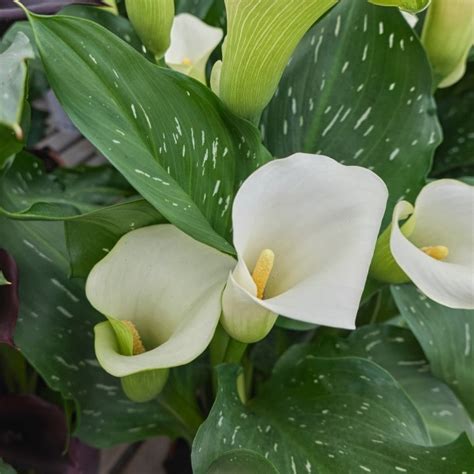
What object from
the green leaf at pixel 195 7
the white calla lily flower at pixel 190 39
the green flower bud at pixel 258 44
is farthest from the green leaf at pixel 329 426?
the green leaf at pixel 195 7

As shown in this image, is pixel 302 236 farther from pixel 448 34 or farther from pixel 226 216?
pixel 448 34

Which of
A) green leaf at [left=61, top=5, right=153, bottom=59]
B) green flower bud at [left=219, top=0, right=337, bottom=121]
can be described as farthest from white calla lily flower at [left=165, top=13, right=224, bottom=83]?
green flower bud at [left=219, top=0, right=337, bottom=121]

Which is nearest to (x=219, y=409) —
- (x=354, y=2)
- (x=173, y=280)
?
(x=173, y=280)

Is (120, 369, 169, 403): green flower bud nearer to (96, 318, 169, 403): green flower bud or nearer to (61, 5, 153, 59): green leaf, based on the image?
(96, 318, 169, 403): green flower bud

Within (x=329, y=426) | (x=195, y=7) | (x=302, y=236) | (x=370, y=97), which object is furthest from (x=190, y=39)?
(x=329, y=426)

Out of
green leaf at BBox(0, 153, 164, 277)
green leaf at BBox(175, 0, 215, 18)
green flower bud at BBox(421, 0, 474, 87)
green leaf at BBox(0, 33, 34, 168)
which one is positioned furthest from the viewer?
green leaf at BBox(175, 0, 215, 18)
